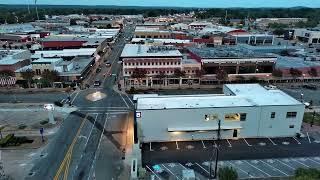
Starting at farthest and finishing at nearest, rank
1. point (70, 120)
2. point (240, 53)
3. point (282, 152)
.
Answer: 1. point (240, 53)
2. point (70, 120)
3. point (282, 152)

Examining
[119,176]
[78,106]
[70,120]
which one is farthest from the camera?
[78,106]

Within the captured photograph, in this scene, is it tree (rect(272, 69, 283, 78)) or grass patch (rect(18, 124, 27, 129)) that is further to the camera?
tree (rect(272, 69, 283, 78))

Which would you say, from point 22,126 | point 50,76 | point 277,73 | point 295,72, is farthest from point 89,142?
point 295,72

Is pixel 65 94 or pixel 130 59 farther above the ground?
pixel 130 59

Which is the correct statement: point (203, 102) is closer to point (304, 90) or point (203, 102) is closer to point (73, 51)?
Answer: point (304, 90)

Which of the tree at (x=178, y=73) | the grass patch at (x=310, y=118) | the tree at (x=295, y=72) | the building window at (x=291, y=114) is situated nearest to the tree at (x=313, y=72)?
the tree at (x=295, y=72)

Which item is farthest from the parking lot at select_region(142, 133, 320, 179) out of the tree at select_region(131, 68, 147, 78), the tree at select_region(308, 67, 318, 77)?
the tree at select_region(308, 67, 318, 77)

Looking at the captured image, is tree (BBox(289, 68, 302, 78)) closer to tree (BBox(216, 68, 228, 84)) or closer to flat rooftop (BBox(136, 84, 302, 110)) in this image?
tree (BBox(216, 68, 228, 84))

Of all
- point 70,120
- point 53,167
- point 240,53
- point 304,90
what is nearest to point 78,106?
point 70,120
